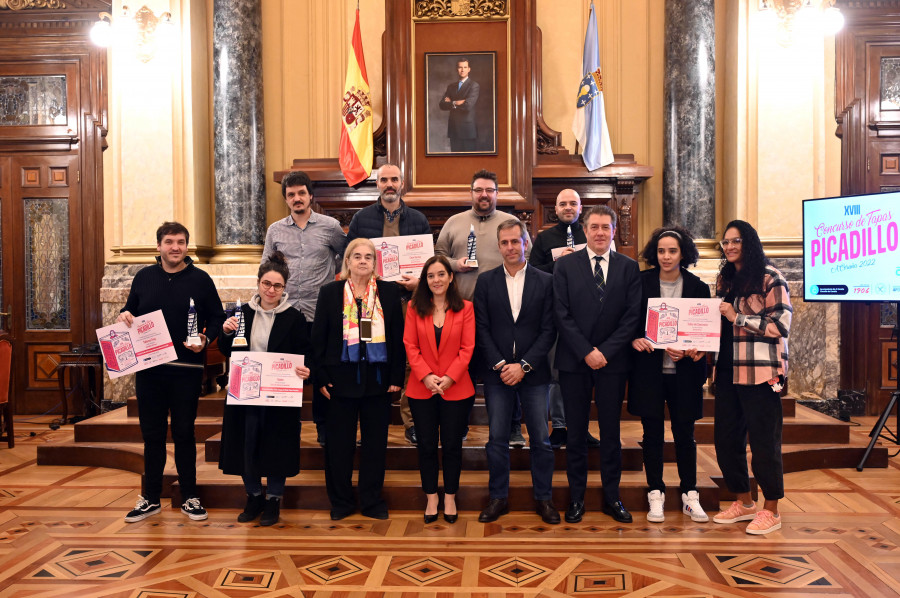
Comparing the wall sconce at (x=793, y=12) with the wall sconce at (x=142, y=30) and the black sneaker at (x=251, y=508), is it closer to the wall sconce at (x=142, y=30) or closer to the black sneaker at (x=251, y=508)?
the wall sconce at (x=142, y=30)

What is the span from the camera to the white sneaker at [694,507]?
4121 millimetres

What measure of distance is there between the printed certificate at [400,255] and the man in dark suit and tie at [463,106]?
300 cm

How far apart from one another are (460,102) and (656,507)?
4.49 meters

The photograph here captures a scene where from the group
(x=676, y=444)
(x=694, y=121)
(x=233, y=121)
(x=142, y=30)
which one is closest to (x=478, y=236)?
(x=676, y=444)

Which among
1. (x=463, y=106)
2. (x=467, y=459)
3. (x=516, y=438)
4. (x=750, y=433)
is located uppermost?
(x=463, y=106)

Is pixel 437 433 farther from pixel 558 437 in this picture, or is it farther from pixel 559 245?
pixel 559 245

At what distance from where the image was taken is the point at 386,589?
3.28 metres

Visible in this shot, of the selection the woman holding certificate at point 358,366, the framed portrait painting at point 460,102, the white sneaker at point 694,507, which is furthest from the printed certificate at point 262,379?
the framed portrait painting at point 460,102

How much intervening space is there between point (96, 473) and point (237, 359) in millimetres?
2367

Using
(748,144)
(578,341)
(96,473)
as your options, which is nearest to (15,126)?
(96,473)

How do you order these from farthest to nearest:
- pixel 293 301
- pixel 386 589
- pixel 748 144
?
pixel 748 144 → pixel 293 301 → pixel 386 589

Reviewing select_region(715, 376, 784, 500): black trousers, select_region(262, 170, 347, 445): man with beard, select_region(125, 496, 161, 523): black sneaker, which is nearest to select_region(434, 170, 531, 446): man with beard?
select_region(262, 170, 347, 445): man with beard

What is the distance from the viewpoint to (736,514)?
4.11 meters

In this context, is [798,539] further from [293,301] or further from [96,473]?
[96,473]
